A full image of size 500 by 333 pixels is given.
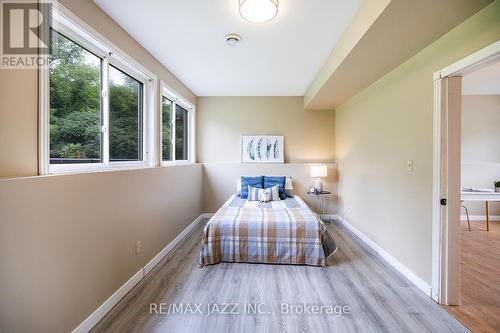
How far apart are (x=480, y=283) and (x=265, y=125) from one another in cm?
374

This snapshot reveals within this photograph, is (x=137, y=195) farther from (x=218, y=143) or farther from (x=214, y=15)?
(x=218, y=143)

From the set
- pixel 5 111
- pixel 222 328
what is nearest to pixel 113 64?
pixel 5 111

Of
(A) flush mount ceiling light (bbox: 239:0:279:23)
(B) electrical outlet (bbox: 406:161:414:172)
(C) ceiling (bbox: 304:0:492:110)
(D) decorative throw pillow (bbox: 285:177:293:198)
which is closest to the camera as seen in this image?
(C) ceiling (bbox: 304:0:492:110)

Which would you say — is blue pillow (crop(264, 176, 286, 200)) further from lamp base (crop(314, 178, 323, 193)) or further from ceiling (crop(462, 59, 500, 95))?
ceiling (crop(462, 59, 500, 95))

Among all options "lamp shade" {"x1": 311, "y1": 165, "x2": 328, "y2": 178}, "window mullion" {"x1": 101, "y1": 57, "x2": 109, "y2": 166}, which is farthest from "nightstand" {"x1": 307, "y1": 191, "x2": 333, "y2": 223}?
"window mullion" {"x1": 101, "y1": 57, "x2": 109, "y2": 166}

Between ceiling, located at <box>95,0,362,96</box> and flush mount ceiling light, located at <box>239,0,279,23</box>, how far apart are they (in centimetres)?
12

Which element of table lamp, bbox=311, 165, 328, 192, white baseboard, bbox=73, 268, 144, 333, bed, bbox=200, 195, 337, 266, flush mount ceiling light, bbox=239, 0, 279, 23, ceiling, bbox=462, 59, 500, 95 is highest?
ceiling, bbox=462, 59, 500, 95

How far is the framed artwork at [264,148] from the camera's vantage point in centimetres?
467

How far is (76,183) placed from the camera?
1546 millimetres

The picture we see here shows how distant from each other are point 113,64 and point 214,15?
1080 millimetres

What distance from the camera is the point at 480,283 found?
88.4 inches

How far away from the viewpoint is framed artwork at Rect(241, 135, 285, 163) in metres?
4.67

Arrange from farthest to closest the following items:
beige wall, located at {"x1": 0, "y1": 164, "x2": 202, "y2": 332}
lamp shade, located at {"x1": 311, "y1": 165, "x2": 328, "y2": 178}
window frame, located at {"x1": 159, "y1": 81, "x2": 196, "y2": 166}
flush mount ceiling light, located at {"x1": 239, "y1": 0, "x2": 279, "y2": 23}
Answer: lamp shade, located at {"x1": 311, "y1": 165, "x2": 328, "y2": 178} < window frame, located at {"x1": 159, "y1": 81, "x2": 196, "y2": 166} < flush mount ceiling light, located at {"x1": 239, "y1": 0, "x2": 279, "y2": 23} < beige wall, located at {"x1": 0, "y1": 164, "x2": 202, "y2": 332}

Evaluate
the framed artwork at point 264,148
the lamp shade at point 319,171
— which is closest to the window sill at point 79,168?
the framed artwork at point 264,148
